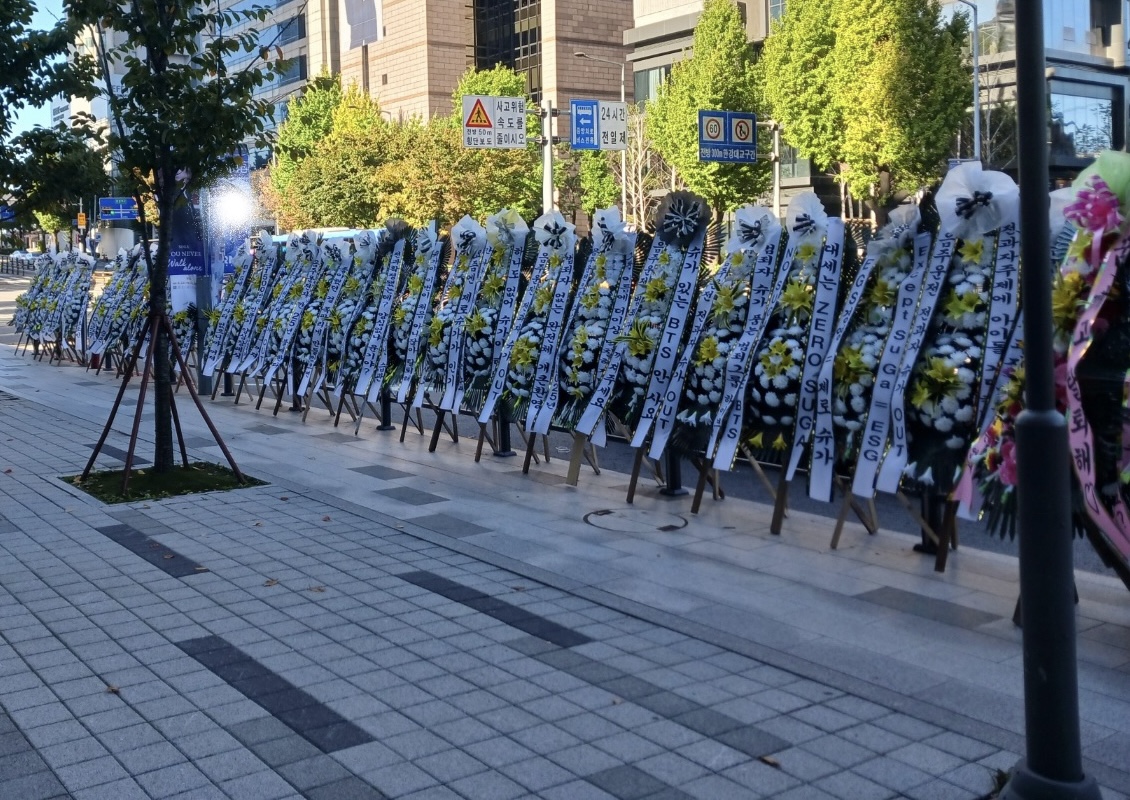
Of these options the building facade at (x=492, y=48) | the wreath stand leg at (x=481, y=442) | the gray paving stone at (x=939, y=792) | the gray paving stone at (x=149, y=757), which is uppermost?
the building facade at (x=492, y=48)

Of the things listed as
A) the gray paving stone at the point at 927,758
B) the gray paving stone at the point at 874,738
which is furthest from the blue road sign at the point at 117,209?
the gray paving stone at the point at 927,758

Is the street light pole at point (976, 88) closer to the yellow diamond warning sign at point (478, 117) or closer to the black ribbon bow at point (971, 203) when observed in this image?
the yellow diamond warning sign at point (478, 117)

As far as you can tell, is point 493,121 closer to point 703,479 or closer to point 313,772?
point 703,479

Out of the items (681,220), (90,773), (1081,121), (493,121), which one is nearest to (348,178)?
(493,121)

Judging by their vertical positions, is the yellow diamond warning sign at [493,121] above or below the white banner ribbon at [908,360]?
above

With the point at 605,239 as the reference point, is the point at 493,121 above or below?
above

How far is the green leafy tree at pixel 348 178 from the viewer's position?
5041 centimetres

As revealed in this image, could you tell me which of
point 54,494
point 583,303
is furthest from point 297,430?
point 583,303

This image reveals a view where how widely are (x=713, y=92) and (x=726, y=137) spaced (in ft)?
70.1

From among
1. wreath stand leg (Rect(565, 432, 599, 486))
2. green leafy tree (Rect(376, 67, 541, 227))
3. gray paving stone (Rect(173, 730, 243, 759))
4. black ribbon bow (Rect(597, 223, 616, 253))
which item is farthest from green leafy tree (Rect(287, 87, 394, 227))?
gray paving stone (Rect(173, 730, 243, 759))

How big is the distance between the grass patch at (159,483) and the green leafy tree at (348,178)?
130 feet

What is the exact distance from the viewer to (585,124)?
84.7 ft

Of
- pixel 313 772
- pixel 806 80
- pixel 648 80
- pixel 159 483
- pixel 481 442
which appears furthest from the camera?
pixel 648 80

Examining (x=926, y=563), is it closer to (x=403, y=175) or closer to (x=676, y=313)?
(x=676, y=313)
